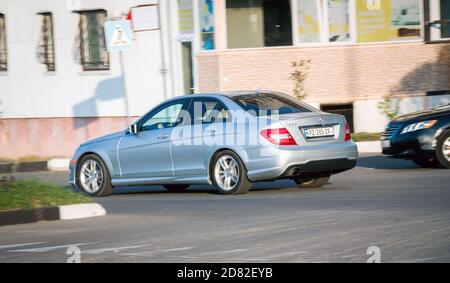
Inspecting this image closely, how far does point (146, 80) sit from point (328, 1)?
5.07 metres

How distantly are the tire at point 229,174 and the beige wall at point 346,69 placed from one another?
10595 millimetres

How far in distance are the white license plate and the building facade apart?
10253mm

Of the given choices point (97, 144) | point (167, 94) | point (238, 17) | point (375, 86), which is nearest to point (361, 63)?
point (375, 86)

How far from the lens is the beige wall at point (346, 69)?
24.2m

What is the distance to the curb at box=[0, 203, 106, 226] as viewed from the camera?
1200cm

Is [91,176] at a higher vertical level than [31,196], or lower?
lower

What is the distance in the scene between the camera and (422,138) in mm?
16750

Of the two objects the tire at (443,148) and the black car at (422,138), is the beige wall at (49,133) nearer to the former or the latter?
the black car at (422,138)

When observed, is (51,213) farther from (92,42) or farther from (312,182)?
(92,42)

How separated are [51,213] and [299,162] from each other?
3339 mm

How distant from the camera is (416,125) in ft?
55.6

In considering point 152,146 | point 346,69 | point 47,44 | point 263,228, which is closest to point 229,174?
point 152,146
